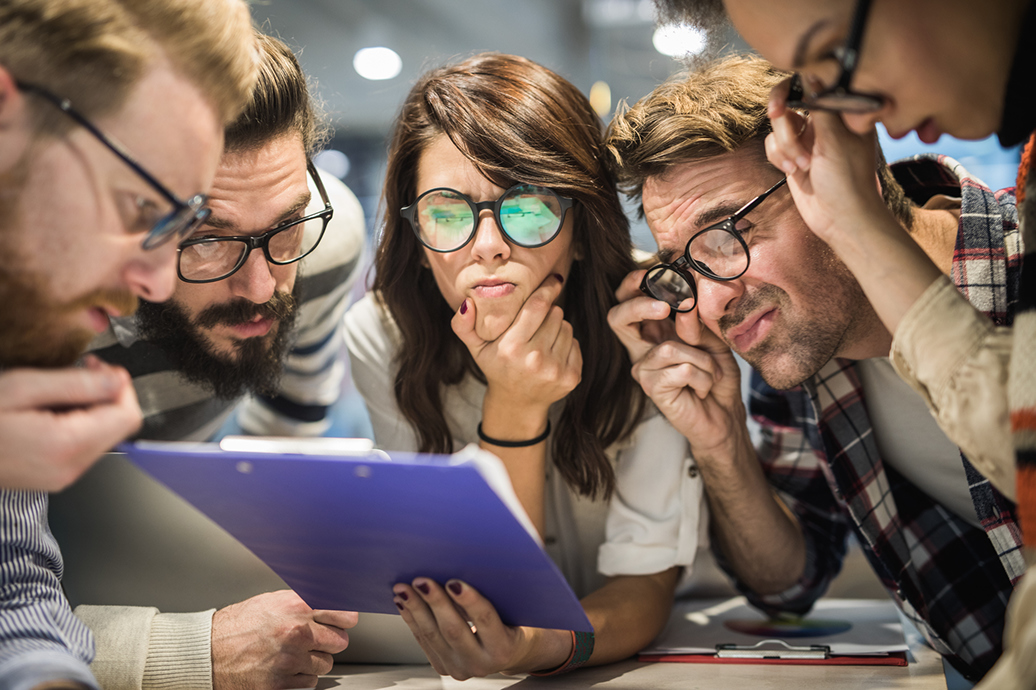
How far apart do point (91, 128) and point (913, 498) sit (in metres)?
1.77

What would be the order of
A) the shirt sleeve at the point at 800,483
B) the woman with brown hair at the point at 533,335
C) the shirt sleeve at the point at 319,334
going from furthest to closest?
the shirt sleeve at the point at 319,334, the shirt sleeve at the point at 800,483, the woman with brown hair at the point at 533,335

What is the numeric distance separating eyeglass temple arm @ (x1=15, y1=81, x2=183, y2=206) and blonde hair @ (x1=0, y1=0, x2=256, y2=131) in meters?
0.01

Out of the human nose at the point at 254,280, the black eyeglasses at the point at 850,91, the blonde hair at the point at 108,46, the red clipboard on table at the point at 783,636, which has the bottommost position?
the red clipboard on table at the point at 783,636

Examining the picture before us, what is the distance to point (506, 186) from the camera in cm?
162

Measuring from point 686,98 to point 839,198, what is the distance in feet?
1.90

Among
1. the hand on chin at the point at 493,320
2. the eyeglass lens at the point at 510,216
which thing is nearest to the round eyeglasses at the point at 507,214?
the eyeglass lens at the point at 510,216

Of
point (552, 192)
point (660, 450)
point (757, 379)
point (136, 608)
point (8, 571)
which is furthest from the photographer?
point (757, 379)

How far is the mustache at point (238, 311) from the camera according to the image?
5.55 ft

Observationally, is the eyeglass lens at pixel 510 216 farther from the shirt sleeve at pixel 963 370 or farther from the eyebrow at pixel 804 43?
the shirt sleeve at pixel 963 370

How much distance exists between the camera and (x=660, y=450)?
1824mm

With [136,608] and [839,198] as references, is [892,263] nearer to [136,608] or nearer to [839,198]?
[839,198]

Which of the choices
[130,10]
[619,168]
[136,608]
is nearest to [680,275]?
[619,168]

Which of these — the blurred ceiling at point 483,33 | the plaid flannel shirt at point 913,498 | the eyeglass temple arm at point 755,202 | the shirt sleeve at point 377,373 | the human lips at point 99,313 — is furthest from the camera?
the blurred ceiling at point 483,33

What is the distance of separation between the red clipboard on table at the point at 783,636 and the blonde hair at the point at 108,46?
1326 millimetres
